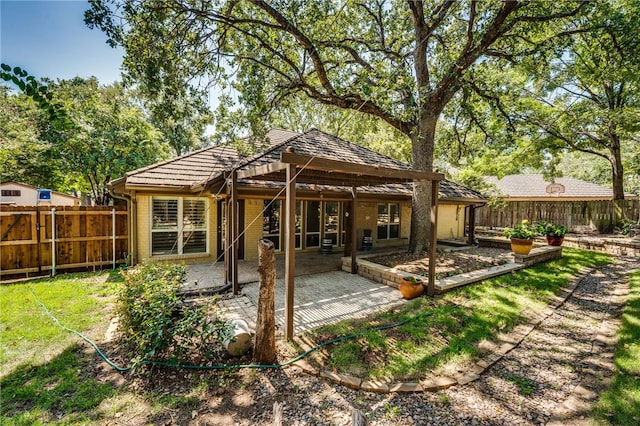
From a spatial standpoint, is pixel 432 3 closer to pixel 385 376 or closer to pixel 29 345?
pixel 385 376

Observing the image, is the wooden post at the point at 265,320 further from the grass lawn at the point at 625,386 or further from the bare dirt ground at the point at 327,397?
the grass lawn at the point at 625,386

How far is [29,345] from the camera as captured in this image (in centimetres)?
398

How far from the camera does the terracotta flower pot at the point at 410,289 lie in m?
6.01

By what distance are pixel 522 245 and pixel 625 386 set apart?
6479 millimetres

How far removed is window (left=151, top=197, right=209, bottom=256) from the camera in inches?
338

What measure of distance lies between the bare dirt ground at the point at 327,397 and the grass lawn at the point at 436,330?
Result: 0.38m

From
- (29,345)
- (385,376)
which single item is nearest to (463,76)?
(385,376)

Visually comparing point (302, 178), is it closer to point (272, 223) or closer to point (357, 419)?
point (272, 223)

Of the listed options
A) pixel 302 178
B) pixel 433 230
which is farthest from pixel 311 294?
pixel 433 230

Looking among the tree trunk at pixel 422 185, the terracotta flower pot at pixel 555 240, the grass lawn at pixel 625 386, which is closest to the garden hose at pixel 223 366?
the grass lawn at pixel 625 386

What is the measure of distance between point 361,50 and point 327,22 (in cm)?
177

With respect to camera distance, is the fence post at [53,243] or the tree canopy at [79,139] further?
the tree canopy at [79,139]

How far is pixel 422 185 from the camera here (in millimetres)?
9375

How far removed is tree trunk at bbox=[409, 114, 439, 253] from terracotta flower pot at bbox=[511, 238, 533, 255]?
2.76 metres
